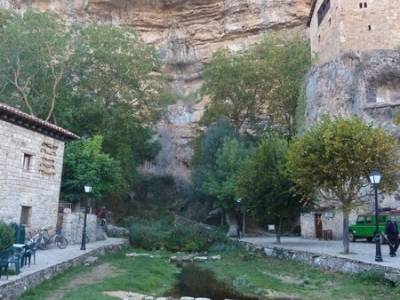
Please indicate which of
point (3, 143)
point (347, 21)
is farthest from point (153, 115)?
point (3, 143)

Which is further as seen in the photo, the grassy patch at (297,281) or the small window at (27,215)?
the small window at (27,215)

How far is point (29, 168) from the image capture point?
18953 millimetres

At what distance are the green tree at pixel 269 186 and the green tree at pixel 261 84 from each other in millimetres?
15902

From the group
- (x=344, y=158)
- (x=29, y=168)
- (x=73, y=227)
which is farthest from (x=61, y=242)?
(x=344, y=158)

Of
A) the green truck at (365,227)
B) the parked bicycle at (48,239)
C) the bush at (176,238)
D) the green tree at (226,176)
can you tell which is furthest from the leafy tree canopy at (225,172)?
the parked bicycle at (48,239)

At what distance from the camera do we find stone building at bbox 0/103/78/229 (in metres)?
17.2

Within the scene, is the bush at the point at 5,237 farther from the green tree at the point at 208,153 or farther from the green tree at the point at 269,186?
the green tree at the point at 208,153

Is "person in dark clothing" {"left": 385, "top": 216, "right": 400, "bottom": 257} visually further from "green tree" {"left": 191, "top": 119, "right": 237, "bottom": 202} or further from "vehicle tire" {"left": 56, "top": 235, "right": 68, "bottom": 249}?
"green tree" {"left": 191, "top": 119, "right": 237, "bottom": 202}

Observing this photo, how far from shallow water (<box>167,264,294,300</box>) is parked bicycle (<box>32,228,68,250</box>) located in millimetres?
6145

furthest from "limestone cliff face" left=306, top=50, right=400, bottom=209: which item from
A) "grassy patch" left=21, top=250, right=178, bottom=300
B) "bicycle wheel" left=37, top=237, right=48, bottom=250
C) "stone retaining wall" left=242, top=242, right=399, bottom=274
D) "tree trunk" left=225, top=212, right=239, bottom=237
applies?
"bicycle wheel" left=37, top=237, right=48, bottom=250

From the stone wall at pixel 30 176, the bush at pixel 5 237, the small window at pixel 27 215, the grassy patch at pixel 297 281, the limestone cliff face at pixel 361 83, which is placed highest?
the limestone cliff face at pixel 361 83

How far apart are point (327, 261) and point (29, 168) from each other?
42.7ft

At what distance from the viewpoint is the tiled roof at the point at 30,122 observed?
1680cm

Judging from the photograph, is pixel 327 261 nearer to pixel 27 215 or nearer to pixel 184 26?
pixel 27 215
